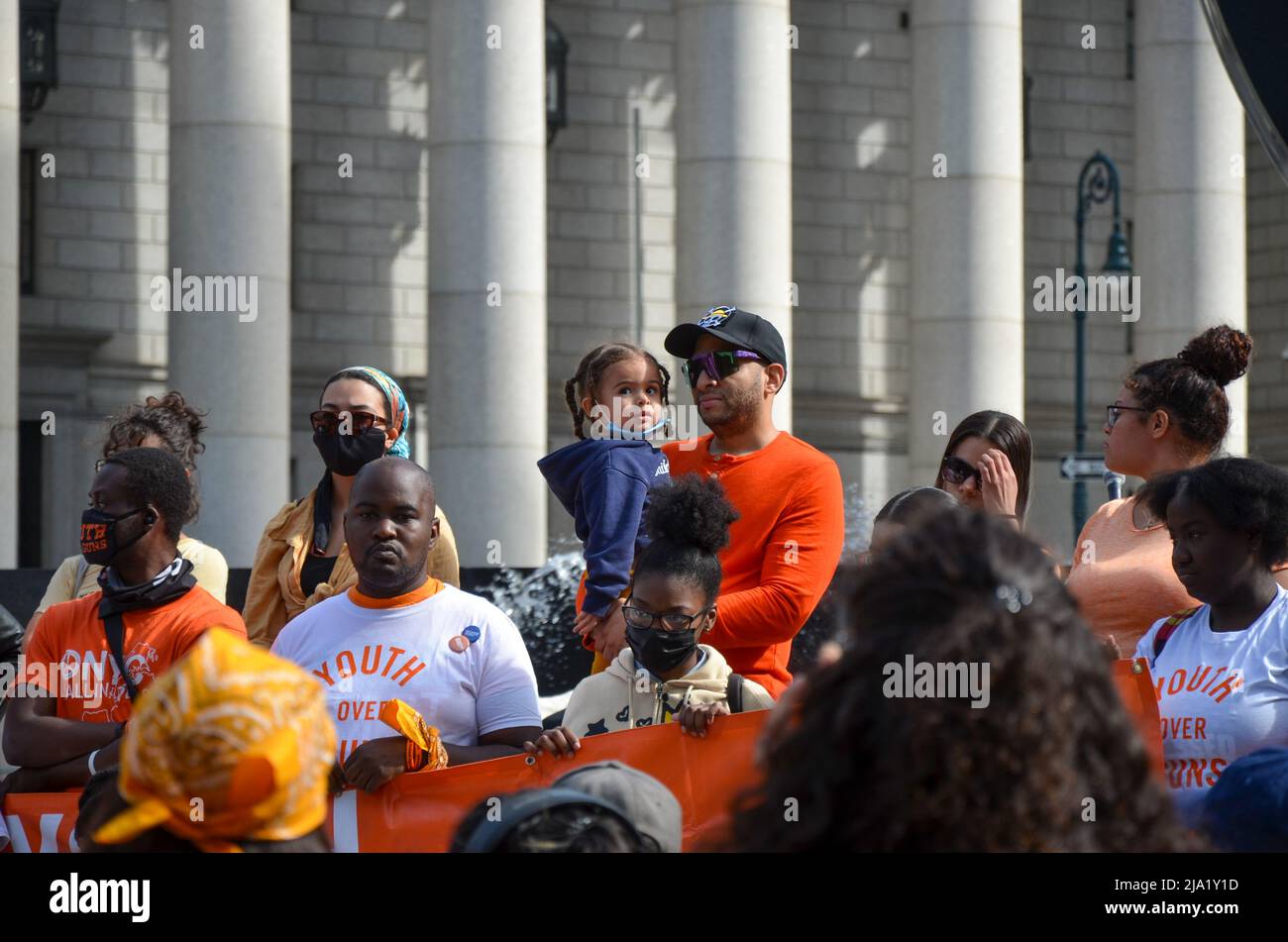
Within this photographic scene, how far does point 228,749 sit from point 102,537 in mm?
3221

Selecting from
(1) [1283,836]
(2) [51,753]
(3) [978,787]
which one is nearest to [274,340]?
(2) [51,753]

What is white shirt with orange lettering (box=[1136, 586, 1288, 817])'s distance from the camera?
16.9ft

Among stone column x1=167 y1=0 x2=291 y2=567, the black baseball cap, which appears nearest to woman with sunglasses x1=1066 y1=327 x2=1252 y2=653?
the black baseball cap

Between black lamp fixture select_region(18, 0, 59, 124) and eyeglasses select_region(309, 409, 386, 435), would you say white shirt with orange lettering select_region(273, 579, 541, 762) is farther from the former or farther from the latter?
black lamp fixture select_region(18, 0, 59, 124)

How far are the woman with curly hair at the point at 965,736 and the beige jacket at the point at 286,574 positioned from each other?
425 cm

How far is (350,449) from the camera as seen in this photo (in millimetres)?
7004

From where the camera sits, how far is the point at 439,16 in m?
22.0

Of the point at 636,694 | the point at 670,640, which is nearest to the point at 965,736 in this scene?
the point at 670,640

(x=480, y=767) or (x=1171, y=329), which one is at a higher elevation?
(x=1171, y=329)

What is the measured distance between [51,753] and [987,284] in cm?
2030

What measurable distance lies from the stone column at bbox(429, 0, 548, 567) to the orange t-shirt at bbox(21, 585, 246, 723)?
1553cm

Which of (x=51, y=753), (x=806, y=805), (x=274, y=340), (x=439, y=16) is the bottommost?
(x=51, y=753)

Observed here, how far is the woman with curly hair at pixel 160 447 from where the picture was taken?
7.03 metres
